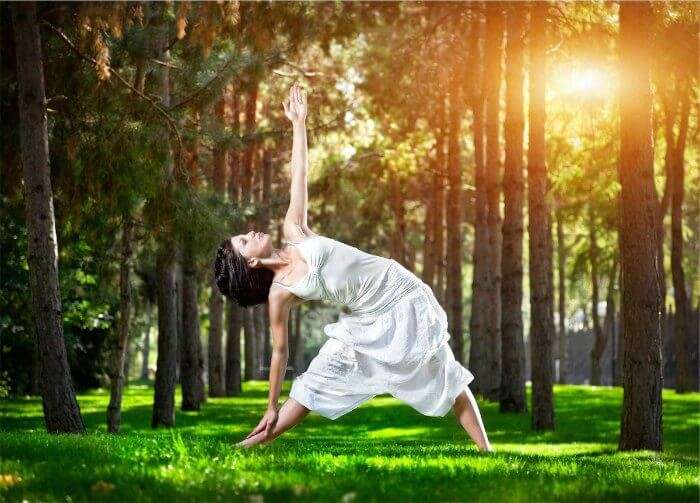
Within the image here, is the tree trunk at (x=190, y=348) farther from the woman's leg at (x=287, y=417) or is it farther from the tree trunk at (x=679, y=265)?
the woman's leg at (x=287, y=417)

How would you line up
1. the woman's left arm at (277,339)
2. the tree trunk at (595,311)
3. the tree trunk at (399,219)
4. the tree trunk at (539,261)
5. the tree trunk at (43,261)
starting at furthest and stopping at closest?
1. the tree trunk at (595,311)
2. the tree trunk at (399,219)
3. the tree trunk at (539,261)
4. the tree trunk at (43,261)
5. the woman's left arm at (277,339)

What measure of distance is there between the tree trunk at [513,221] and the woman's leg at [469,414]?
11648mm

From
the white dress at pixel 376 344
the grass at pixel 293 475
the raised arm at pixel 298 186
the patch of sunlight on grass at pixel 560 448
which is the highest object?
the raised arm at pixel 298 186

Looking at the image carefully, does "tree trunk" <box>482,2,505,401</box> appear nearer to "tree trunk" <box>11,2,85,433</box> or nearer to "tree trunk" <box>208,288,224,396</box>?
"tree trunk" <box>208,288,224,396</box>

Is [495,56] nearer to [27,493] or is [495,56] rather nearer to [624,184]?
[624,184]

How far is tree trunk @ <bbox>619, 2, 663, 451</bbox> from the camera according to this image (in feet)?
41.6

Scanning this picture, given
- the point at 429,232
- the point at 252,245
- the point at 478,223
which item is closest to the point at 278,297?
the point at 252,245

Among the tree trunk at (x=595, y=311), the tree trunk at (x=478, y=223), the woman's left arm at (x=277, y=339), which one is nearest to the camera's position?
the woman's left arm at (x=277, y=339)

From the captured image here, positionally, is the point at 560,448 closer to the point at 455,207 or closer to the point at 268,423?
the point at 268,423

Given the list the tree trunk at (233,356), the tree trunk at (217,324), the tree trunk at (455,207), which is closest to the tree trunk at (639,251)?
the tree trunk at (455,207)

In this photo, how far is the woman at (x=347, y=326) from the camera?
27.5 ft

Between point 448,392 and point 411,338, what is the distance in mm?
498

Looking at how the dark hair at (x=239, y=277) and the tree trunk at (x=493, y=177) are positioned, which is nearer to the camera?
the dark hair at (x=239, y=277)

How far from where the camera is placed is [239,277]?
27.5 feet
